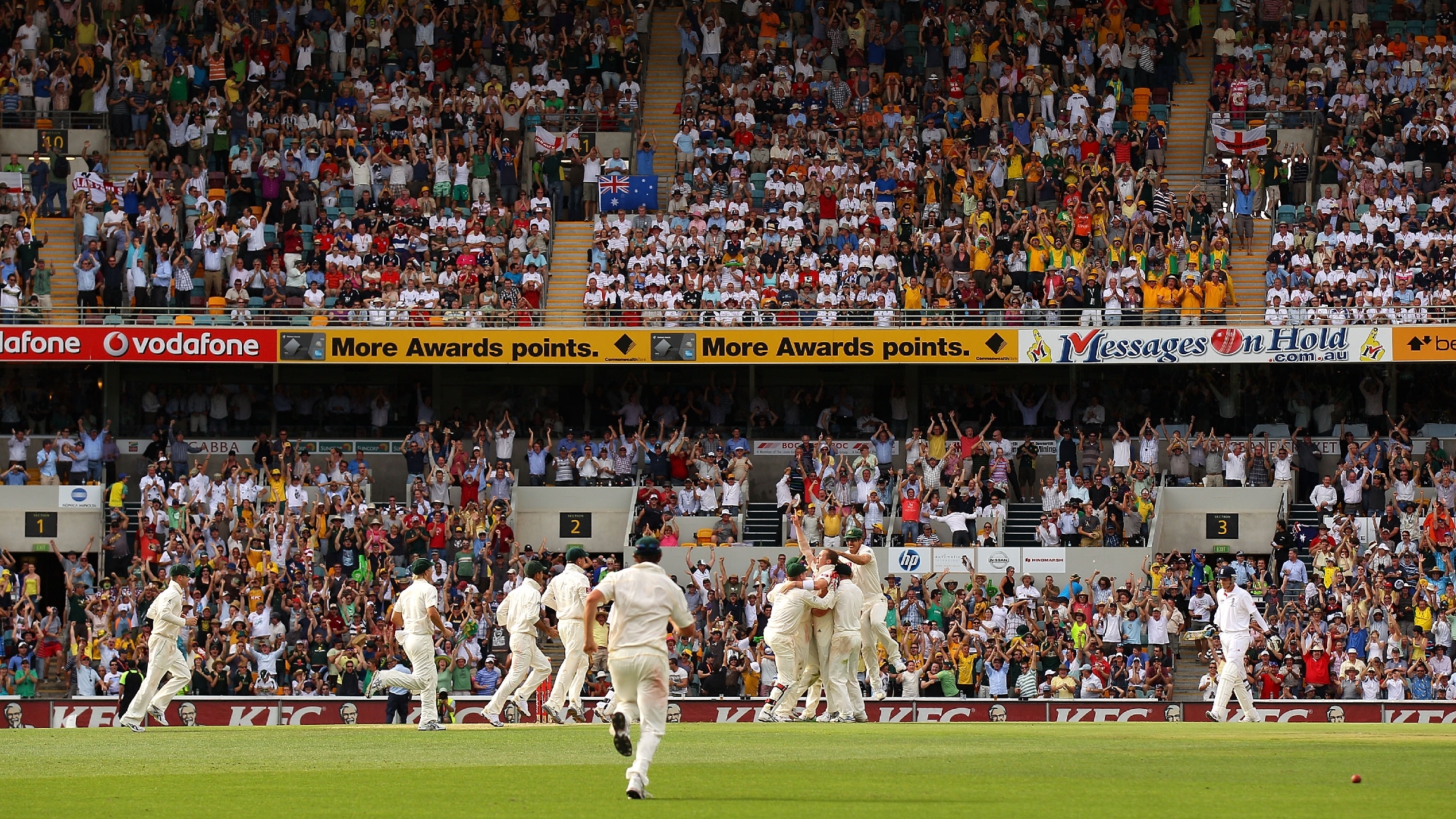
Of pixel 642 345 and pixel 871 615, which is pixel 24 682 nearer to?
pixel 642 345

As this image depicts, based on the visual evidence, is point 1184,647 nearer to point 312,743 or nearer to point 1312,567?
point 1312,567

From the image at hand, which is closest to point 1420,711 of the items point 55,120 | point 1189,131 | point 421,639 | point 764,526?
point 764,526

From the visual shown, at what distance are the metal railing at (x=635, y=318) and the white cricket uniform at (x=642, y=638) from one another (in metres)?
22.9

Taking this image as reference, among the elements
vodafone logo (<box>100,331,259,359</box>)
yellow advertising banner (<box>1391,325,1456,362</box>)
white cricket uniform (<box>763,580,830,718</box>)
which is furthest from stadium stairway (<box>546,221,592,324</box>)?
white cricket uniform (<box>763,580,830,718</box>)

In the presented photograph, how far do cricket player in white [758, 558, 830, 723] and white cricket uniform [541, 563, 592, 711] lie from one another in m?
1.87

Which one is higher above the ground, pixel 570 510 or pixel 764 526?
pixel 570 510

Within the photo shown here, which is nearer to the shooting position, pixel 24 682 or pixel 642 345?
pixel 24 682

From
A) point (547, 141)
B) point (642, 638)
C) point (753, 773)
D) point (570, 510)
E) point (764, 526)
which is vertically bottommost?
point (753, 773)

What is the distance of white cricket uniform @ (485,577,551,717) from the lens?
2019 cm

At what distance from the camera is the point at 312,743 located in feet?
57.3

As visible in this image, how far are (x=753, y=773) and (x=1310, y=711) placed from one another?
13733 millimetres

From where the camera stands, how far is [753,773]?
1355 centimetres

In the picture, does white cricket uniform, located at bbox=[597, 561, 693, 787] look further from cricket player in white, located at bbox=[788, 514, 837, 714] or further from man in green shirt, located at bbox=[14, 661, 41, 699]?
man in green shirt, located at bbox=[14, 661, 41, 699]

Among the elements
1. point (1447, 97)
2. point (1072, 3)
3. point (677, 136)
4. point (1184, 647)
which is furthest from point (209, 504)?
point (1447, 97)
